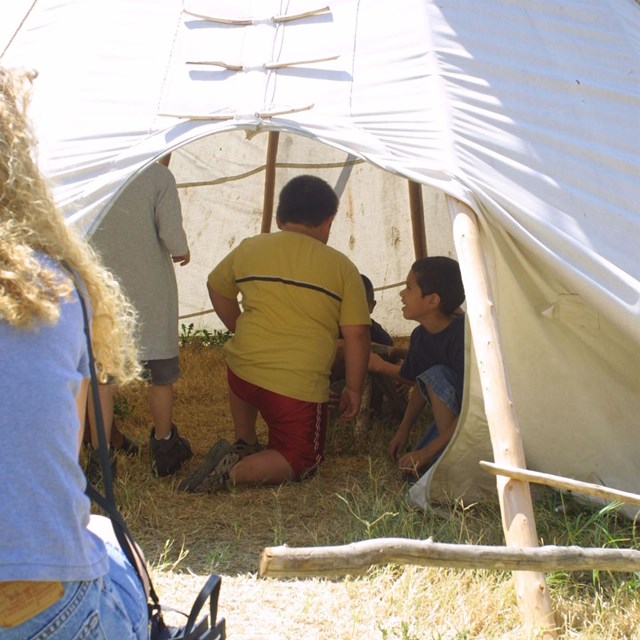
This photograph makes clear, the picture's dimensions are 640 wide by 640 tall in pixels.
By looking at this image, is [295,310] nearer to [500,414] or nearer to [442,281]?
[442,281]

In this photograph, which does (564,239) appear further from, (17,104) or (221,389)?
(221,389)

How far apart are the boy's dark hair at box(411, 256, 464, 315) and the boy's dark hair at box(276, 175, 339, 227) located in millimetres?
557

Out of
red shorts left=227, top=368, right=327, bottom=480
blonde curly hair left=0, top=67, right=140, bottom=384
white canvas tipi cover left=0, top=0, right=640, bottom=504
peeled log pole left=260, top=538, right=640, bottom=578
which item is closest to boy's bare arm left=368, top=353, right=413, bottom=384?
red shorts left=227, top=368, right=327, bottom=480

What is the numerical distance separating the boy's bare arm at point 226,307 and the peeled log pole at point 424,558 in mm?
2786

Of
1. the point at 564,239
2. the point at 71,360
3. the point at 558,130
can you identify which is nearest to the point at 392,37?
the point at 558,130

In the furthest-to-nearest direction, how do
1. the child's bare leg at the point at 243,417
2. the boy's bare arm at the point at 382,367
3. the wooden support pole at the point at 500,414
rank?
the boy's bare arm at the point at 382,367, the child's bare leg at the point at 243,417, the wooden support pole at the point at 500,414

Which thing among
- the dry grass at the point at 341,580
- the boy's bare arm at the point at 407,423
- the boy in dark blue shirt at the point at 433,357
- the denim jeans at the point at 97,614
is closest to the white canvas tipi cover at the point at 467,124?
the dry grass at the point at 341,580

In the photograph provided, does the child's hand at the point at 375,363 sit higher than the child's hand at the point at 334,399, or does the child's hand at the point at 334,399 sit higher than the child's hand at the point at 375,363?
the child's hand at the point at 375,363

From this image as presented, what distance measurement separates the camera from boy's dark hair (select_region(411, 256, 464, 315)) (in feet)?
15.6

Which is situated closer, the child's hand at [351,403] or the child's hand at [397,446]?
the child's hand at [351,403]

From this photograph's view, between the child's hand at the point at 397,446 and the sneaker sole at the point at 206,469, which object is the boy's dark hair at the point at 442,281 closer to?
the child's hand at the point at 397,446

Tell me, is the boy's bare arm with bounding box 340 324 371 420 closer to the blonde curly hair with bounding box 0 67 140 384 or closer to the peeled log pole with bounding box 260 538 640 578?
the peeled log pole with bounding box 260 538 640 578

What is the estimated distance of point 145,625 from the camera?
6.07 feet

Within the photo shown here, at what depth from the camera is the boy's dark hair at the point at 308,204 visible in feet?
15.9
